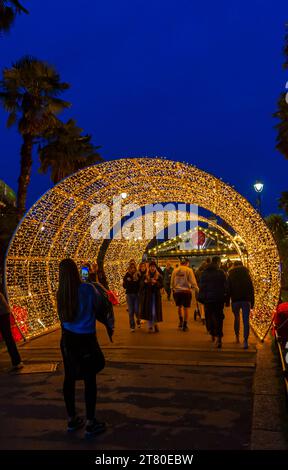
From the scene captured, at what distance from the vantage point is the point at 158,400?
5926 mm

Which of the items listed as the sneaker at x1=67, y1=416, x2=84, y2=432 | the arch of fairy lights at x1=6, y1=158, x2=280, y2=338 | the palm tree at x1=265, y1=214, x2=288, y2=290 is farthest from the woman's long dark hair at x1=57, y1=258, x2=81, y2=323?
the palm tree at x1=265, y1=214, x2=288, y2=290

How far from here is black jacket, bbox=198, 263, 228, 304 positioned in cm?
910

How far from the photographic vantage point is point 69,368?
4855 mm

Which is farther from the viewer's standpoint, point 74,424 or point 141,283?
point 141,283

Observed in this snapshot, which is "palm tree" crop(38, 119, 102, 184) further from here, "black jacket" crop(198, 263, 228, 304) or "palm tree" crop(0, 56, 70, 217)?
"black jacket" crop(198, 263, 228, 304)

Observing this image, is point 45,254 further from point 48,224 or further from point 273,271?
point 273,271

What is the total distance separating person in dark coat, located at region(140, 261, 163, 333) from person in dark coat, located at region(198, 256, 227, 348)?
6.57 ft

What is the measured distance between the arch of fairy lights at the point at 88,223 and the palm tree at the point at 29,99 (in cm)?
532

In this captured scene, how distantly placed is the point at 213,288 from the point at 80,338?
15.3 ft

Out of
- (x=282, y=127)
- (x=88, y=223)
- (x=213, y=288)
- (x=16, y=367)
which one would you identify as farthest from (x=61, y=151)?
(x=16, y=367)

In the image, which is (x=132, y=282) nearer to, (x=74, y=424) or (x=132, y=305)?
(x=132, y=305)
